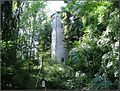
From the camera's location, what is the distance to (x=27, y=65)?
9.36 m

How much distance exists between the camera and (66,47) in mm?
12031

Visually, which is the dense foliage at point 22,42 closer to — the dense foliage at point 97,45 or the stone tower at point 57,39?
the stone tower at point 57,39

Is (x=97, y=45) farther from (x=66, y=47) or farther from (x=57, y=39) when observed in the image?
(x=57, y=39)

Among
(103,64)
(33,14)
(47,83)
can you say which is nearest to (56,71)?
(47,83)

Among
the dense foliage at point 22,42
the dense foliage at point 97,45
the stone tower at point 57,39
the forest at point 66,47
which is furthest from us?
the stone tower at point 57,39

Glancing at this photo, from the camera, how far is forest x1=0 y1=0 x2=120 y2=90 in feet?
24.6

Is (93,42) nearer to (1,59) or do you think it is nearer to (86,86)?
(86,86)

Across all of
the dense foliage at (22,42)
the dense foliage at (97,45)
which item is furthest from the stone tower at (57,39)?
the dense foliage at (97,45)

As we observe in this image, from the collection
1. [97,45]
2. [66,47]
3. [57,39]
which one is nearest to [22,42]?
[97,45]

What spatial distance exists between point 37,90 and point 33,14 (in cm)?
433

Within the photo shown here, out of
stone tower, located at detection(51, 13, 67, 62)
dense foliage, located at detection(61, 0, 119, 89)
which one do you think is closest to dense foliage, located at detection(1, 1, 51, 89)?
stone tower, located at detection(51, 13, 67, 62)

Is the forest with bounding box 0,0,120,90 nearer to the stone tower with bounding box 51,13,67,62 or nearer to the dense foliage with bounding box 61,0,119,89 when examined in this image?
the dense foliage with bounding box 61,0,119,89

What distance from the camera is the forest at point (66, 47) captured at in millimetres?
7512

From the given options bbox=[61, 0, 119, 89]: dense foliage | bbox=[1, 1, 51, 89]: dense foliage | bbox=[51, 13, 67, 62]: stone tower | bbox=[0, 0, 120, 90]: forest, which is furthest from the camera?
bbox=[51, 13, 67, 62]: stone tower
